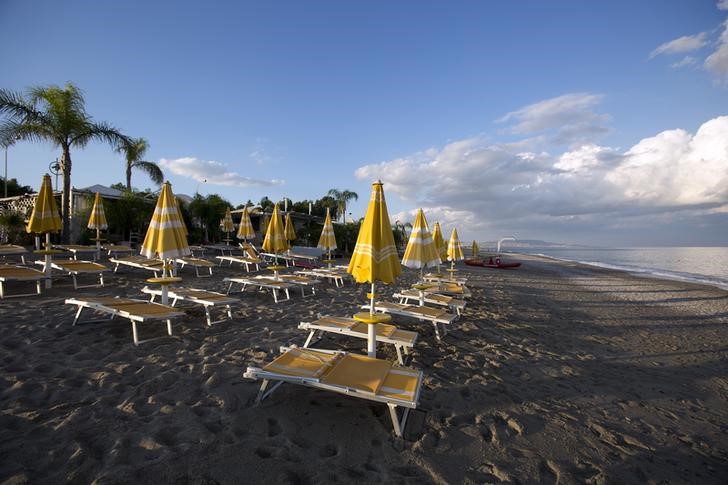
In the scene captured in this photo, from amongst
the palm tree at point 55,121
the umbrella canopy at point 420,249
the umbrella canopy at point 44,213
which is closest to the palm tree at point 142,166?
the palm tree at point 55,121

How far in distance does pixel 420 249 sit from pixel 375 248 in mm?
2700

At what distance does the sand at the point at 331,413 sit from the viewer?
253 centimetres

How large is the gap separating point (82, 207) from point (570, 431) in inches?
933

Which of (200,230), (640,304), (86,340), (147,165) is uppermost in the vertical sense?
(147,165)

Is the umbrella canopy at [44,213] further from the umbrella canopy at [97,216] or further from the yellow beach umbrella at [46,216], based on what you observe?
the umbrella canopy at [97,216]

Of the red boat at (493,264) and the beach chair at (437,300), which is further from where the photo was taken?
the red boat at (493,264)

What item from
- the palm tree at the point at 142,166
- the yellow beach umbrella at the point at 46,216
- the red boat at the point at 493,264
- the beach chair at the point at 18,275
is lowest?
the red boat at the point at 493,264

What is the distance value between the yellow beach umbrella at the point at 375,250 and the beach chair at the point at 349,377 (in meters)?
0.65

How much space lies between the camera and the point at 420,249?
21.6ft

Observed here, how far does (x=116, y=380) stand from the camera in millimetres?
3660

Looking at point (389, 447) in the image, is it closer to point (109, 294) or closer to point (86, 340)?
point (86, 340)

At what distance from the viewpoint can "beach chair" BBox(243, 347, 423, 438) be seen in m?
3.03

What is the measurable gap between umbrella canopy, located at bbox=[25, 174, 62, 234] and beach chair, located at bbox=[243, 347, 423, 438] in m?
8.25

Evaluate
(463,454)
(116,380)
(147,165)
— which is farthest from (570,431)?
(147,165)
